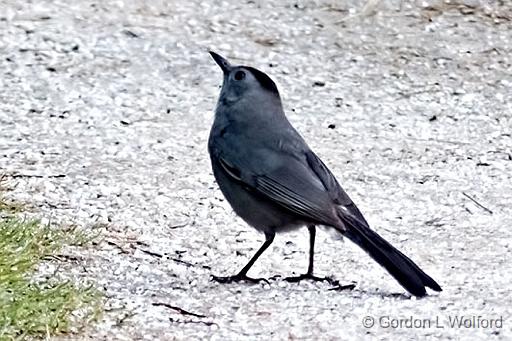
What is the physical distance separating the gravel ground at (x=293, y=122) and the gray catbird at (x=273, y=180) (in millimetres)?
192

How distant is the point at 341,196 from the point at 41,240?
131 cm

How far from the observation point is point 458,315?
543 cm

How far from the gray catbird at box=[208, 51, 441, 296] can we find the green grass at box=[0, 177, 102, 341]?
81 centimetres

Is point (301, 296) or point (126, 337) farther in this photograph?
point (301, 296)

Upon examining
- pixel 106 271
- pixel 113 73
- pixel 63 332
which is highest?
pixel 63 332

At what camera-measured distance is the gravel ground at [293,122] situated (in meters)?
5.55

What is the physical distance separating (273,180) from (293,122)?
2.54 meters

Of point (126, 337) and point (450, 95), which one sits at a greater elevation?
point (126, 337)

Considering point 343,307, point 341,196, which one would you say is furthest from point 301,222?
point 343,307

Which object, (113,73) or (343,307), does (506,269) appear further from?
(113,73)

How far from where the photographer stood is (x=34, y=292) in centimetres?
500

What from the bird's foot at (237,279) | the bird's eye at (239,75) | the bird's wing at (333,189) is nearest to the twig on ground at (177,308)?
the bird's foot at (237,279)

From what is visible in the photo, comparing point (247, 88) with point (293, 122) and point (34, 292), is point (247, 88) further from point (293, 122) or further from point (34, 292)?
point (293, 122)

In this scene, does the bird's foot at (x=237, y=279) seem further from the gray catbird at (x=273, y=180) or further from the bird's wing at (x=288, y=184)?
the bird's wing at (x=288, y=184)
